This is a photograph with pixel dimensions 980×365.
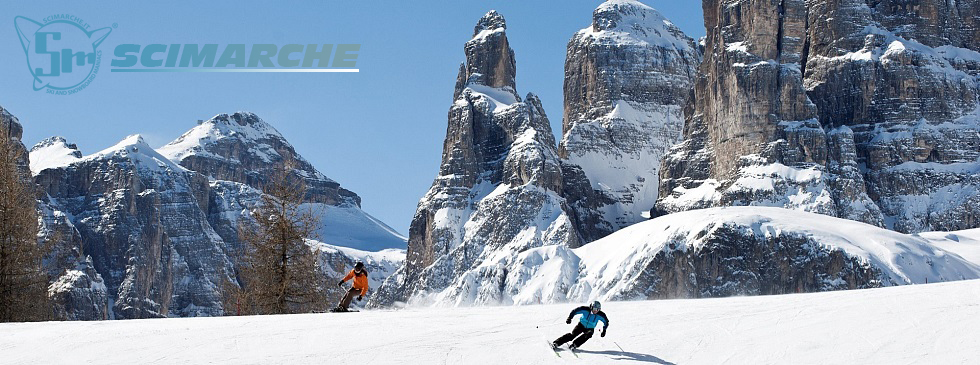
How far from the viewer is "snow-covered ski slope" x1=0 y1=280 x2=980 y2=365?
34.4 metres

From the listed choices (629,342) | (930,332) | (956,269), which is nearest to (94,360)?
(629,342)

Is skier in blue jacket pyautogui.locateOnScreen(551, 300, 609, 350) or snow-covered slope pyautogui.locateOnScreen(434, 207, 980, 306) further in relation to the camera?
Result: snow-covered slope pyautogui.locateOnScreen(434, 207, 980, 306)

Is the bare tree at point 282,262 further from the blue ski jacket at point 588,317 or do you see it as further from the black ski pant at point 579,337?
the blue ski jacket at point 588,317

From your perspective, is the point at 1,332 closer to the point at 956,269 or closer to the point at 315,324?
the point at 315,324

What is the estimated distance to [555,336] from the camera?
37.4 metres

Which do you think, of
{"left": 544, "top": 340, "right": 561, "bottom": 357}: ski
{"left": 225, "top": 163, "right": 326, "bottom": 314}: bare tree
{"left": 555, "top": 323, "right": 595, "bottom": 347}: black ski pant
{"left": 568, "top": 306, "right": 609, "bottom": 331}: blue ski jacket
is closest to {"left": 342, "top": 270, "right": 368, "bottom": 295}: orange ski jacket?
{"left": 544, "top": 340, "right": 561, "bottom": 357}: ski

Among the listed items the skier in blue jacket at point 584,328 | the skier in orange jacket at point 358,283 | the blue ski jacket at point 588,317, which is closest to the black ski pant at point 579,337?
the skier in blue jacket at point 584,328

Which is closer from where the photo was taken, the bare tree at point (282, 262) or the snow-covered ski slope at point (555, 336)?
the snow-covered ski slope at point (555, 336)

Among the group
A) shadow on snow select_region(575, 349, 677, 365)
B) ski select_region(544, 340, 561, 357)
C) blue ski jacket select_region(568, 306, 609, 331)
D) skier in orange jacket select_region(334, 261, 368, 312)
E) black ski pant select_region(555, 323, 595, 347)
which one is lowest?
shadow on snow select_region(575, 349, 677, 365)

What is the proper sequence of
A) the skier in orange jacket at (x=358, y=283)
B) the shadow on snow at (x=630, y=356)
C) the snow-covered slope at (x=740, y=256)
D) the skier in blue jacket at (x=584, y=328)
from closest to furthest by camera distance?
the shadow on snow at (x=630, y=356)
the skier in blue jacket at (x=584, y=328)
the skier in orange jacket at (x=358, y=283)
the snow-covered slope at (x=740, y=256)

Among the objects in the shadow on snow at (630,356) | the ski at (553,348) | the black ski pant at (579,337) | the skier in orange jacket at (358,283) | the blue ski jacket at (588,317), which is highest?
the skier in orange jacket at (358,283)

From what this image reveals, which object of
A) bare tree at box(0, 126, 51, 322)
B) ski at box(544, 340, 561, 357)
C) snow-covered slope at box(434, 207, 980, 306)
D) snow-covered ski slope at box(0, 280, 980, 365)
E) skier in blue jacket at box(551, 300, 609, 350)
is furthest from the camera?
snow-covered slope at box(434, 207, 980, 306)

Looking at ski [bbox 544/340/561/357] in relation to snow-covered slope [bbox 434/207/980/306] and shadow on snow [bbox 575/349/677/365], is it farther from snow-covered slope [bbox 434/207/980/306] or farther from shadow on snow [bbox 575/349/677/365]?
snow-covered slope [bbox 434/207/980/306]

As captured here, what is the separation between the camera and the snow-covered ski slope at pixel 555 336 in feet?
113
